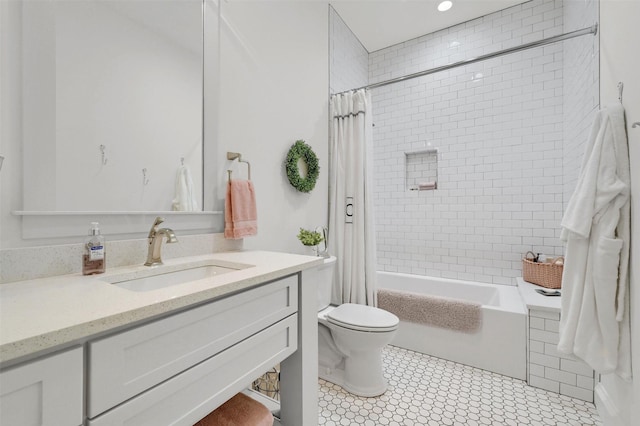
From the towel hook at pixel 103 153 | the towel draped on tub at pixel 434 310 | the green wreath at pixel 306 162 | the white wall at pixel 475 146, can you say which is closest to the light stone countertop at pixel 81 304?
the towel hook at pixel 103 153

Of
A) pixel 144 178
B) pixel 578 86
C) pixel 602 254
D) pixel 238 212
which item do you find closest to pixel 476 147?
pixel 578 86

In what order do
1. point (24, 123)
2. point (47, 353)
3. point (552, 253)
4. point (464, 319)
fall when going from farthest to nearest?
point (552, 253), point (464, 319), point (24, 123), point (47, 353)

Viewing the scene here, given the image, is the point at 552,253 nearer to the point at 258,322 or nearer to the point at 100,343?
the point at 258,322

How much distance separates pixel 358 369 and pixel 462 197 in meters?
2.05

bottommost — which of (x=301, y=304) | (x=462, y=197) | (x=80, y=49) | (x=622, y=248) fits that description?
(x=301, y=304)

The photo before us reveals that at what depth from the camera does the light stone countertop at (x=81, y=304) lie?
0.54 m

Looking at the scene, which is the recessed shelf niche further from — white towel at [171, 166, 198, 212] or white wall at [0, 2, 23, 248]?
white wall at [0, 2, 23, 248]

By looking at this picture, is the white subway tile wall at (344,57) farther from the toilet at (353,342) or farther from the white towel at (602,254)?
the white towel at (602,254)

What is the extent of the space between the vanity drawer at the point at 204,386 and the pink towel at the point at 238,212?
1.96ft

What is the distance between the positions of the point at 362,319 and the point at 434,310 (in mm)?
799

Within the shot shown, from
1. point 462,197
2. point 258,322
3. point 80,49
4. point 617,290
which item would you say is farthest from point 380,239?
point 80,49

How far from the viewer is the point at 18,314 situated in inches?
25.2

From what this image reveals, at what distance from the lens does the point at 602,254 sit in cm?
137

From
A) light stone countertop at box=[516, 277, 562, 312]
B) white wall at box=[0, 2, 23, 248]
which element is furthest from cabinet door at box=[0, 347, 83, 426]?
light stone countertop at box=[516, 277, 562, 312]
